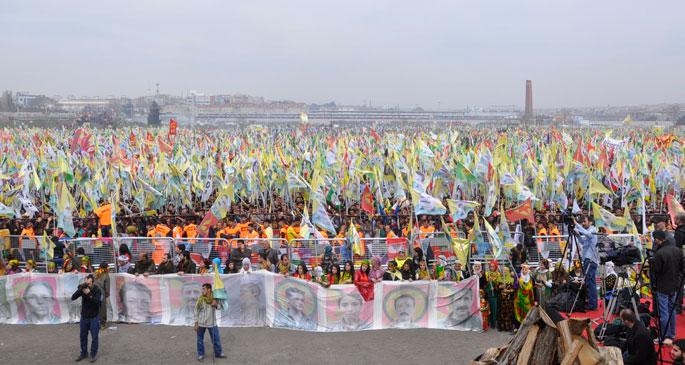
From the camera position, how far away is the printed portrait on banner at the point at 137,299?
11.1 m

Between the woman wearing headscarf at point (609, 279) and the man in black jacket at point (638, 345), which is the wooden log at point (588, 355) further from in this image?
the woman wearing headscarf at point (609, 279)

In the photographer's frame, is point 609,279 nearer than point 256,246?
Yes

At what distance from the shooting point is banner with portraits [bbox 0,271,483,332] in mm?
10617

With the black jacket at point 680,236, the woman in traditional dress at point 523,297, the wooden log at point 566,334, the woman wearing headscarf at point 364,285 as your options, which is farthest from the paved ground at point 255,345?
the wooden log at point 566,334

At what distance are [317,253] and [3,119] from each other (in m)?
126

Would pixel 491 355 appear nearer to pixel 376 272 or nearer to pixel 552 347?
pixel 552 347

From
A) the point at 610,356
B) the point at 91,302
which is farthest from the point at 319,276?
the point at 610,356

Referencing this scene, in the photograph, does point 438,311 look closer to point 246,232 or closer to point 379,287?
point 379,287

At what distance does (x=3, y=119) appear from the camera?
12050 cm

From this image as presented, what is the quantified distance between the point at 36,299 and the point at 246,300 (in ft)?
12.4

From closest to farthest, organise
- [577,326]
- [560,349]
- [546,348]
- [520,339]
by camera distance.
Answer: [577,326] < [560,349] < [546,348] < [520,339]

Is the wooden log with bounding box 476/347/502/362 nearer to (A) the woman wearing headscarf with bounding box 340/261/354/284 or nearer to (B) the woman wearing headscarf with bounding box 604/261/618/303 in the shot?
(A) the woman wearing headscarf with bounding box 340/261/354/284

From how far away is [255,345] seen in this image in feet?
32.7

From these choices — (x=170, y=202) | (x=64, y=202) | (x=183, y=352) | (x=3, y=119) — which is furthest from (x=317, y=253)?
(x=3, y=119)
